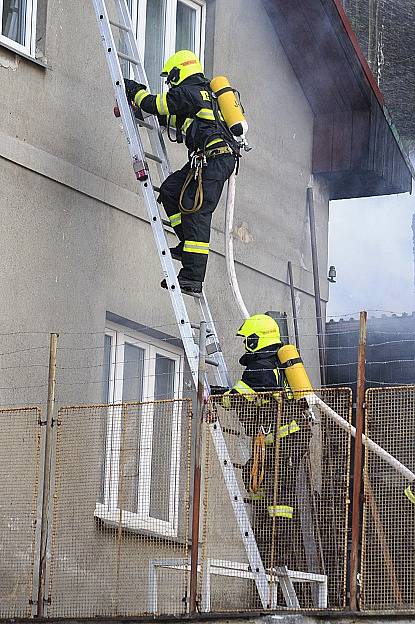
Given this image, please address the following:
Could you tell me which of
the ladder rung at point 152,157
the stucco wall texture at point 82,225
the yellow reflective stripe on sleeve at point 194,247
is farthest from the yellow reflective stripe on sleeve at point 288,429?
the ladder rung at point 152,157

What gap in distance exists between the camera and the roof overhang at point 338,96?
13.2 metres

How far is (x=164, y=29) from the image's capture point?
12.1m

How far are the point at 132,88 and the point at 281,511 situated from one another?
129 inches

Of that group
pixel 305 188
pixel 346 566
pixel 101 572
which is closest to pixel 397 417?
pixel 346 566

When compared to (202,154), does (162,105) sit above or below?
above

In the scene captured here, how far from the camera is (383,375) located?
15.3m

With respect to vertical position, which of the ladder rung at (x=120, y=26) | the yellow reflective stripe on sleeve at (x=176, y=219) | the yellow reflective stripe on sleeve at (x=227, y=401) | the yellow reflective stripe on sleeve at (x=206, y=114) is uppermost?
the ladder rung at (x=120, y=26)

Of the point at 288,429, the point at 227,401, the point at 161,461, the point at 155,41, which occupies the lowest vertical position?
the point at 161,461

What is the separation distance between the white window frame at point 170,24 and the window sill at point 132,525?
164 inches

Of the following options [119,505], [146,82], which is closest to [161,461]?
[119,505]

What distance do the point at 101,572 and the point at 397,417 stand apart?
2127 millimetres

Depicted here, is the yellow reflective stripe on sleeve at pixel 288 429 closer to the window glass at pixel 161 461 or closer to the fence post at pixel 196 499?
the fence post at pixel 196 499

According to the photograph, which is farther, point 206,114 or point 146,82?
point 146,82

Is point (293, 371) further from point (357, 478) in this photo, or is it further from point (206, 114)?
point (206, 114)
